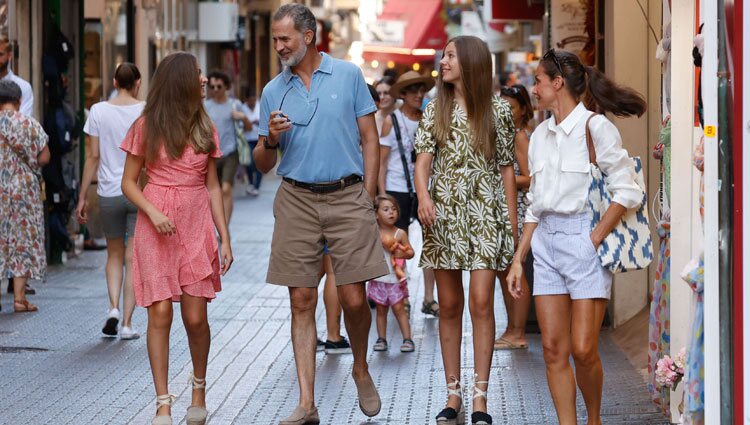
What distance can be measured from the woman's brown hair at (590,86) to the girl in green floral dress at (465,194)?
2.58 ft

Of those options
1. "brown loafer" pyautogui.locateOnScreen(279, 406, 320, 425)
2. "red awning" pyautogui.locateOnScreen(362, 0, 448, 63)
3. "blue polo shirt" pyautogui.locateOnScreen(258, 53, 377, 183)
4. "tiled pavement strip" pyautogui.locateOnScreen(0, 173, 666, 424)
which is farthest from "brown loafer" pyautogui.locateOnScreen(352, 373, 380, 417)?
"red awning" pyautogui.locateOnScreen(362, 0, 448, 63)

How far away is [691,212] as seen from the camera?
6711 millimetres

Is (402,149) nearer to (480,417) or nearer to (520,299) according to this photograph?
(520,299)

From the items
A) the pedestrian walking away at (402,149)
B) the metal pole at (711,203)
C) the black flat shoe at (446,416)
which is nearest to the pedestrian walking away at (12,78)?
the pedestrian walking away at (402,149)

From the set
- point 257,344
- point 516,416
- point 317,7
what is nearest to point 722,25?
point 516,416

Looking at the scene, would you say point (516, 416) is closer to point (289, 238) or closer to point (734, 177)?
point (289, 238)

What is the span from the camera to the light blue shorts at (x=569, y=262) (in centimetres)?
645

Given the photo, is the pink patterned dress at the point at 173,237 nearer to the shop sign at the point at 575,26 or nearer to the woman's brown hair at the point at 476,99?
the woman's brown hair at the point at 476,99

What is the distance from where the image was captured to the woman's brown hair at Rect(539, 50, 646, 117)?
6.62 meters

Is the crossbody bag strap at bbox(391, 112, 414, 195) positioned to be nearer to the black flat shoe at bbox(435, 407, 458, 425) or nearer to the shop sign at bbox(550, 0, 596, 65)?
the shop sign at bbox(550, 0, 596, 65)

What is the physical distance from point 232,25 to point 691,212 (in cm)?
2413

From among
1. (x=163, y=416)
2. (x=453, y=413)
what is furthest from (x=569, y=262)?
(x=163, y=416)

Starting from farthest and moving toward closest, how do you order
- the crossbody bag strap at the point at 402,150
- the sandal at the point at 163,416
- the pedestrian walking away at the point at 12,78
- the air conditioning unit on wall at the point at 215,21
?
the air conditioning unit on wall at the point at 215,21, the pedestrian walking away at the point at 12,78, the crossbody bag strap at the point at 402,150, the sandal at the point at 163,416

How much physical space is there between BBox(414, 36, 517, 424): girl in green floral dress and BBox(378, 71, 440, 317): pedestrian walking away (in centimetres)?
373
